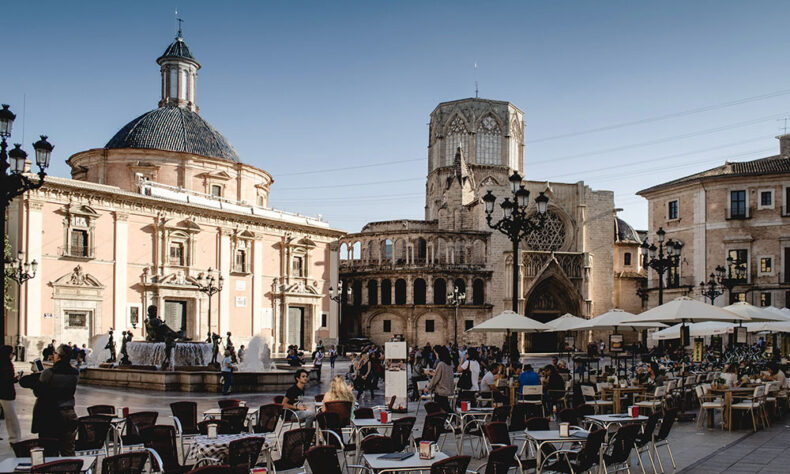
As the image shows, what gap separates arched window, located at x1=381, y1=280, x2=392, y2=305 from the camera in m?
51.3

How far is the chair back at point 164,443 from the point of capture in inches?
301

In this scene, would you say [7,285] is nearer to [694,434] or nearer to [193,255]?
[193,255]

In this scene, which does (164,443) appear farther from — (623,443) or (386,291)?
(386,291)

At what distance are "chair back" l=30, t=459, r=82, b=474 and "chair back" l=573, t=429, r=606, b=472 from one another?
4.93m

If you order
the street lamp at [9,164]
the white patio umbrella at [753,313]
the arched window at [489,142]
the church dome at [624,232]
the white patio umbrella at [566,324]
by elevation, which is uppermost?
the arched window at [489,142]

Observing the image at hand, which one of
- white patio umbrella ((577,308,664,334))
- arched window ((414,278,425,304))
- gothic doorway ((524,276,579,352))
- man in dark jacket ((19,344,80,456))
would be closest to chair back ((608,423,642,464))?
man in dark jacket ((19,344,80,456))

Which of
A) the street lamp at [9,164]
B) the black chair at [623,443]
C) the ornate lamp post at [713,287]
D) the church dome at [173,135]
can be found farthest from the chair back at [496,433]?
the church dome at [173,135]

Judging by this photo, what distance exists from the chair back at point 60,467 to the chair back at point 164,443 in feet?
5.23

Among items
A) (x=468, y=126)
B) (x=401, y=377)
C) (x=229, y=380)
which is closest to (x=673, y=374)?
(x=401, y=377)

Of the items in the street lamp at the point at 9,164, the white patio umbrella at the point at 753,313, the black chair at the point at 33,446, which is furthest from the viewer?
the white patio umbrella at the point at 753,313

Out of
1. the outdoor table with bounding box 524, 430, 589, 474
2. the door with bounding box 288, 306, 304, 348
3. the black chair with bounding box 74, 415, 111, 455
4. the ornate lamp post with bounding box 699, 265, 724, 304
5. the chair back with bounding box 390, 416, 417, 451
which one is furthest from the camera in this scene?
the door with bounding box 288, 306, 304, 348

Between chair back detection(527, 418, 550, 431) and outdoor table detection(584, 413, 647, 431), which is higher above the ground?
chair back detection(527, 418, 550, 431)

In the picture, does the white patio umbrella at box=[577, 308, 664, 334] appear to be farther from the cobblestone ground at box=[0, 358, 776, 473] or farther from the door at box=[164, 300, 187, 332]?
the door at box=[164, 300, 187, 332]

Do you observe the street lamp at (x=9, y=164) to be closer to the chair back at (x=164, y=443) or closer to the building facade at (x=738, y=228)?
the chair back at (x=164, y=443)
